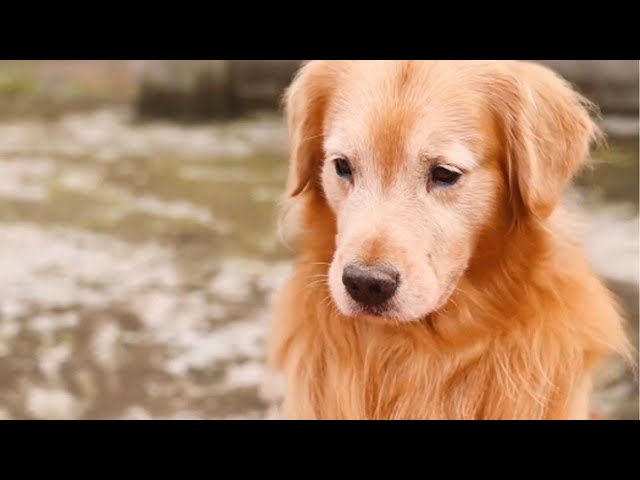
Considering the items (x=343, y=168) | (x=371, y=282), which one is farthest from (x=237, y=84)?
(x=371, y=282)

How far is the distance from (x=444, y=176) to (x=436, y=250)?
175 millimetres

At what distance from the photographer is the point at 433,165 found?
5.94 ft

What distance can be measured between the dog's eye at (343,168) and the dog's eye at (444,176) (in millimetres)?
207

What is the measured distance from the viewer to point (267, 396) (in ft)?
8.54

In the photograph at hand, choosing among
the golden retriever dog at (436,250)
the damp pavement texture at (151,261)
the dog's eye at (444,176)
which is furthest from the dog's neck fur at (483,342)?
the damp pavement texture at (151,261)

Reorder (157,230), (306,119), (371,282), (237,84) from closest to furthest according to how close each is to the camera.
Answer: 1. (371,282)
2. (306,119)
3. (237,84)
4. (157,230)

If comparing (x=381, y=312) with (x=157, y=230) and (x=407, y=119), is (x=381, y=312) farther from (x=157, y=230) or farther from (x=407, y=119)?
(x=157, y=230)

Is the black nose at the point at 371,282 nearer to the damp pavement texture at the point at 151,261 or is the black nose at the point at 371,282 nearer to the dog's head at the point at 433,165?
the dog's head at the point at 433,165

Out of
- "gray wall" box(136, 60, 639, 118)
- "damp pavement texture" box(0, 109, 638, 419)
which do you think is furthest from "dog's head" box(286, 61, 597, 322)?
"damp pavement texture" box(0, 109, 638, 419)

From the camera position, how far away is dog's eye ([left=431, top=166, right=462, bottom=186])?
182cm

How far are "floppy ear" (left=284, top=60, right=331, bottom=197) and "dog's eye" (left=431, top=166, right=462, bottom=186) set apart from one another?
355 millimetres

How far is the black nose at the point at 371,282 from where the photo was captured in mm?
1773
